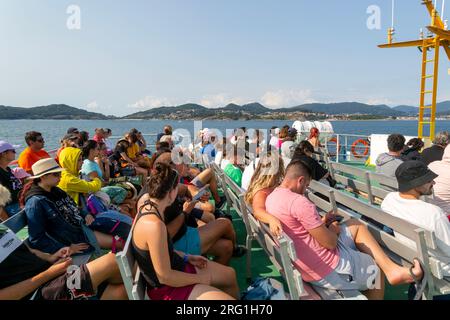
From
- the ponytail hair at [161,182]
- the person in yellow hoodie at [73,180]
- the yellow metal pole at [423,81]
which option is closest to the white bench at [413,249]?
the ponytail hair at [161,182]

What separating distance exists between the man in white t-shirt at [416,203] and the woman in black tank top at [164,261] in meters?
1.51

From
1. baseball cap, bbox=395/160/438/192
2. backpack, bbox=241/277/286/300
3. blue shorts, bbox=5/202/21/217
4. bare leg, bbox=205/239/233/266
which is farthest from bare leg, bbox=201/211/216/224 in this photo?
blue shorts, bbox=5/202/21/217

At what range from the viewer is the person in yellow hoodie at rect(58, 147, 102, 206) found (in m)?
3.49

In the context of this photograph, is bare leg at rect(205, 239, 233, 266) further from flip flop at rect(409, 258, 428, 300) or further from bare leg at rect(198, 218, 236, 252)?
flip flop at rect(409, 258, 428, 300)

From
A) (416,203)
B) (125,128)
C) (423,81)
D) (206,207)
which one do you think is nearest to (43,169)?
(206,207)

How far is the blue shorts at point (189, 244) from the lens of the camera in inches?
108

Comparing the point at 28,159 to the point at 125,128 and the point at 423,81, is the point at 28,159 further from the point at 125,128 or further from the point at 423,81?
the point at 125,128

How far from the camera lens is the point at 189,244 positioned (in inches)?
109

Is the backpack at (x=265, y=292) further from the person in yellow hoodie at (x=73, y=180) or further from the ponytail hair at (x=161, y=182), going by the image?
the person in yellow hoodie at (x=73, y=180)

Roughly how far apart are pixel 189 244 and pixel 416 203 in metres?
1.87

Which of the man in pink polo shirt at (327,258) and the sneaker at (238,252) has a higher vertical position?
the man in pink polo shirt at (327,258)

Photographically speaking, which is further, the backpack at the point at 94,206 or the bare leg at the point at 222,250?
the backpack at the point at 94,206
